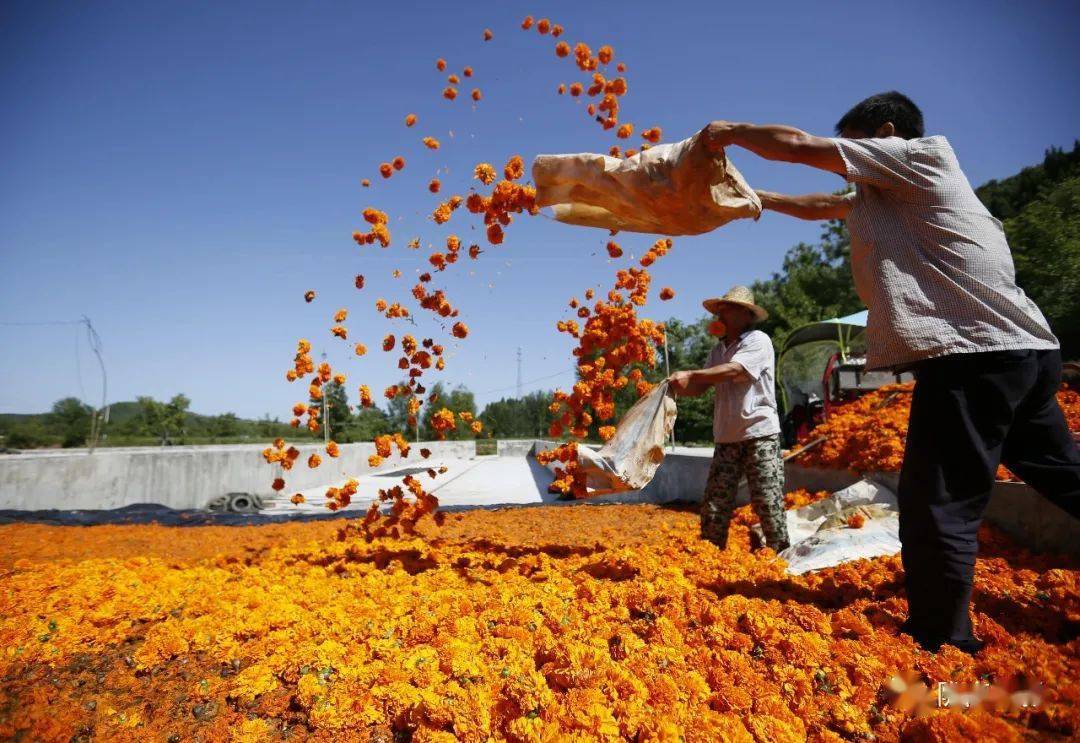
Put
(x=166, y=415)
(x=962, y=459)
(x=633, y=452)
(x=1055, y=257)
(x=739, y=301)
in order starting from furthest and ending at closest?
(x=166, y=415)
(x=1055, y=257)
(x=739, y=301)
(x=633, y=452)
(x=962, y=459)

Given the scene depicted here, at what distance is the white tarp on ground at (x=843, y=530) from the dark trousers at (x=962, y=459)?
0.90 m

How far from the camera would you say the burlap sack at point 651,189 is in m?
2.28

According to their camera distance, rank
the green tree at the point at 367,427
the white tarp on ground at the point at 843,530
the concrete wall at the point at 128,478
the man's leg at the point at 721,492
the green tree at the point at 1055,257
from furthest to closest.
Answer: the green tree at the point at 367,427 < the green tree at the point at 1055,257 < the concrete wall at the point at 128,478 < the man's leg at the point at 721,492 < the white tarp on ground at the point at 843,530

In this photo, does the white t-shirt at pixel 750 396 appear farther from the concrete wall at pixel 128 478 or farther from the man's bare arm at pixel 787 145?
the concrete wall at pixel 128 478

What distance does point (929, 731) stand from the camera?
1.34 meters

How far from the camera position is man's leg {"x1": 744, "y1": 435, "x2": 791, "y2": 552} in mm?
3322

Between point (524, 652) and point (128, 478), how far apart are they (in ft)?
32.7

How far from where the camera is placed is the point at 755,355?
11.1 feet

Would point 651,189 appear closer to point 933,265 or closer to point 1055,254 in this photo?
point 933,265

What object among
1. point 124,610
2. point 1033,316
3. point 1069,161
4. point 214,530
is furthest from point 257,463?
point 1069,161

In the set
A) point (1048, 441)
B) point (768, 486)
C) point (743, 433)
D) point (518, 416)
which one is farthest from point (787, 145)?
point (518, 416)

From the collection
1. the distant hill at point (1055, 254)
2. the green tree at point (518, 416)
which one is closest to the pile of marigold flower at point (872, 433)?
the distant hill at point (1055, 254)

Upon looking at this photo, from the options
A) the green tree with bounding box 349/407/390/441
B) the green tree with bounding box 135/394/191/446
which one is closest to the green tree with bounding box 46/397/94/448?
the green tree with bounding box 135/394/191/446

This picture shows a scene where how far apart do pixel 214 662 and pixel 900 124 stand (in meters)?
3.11
